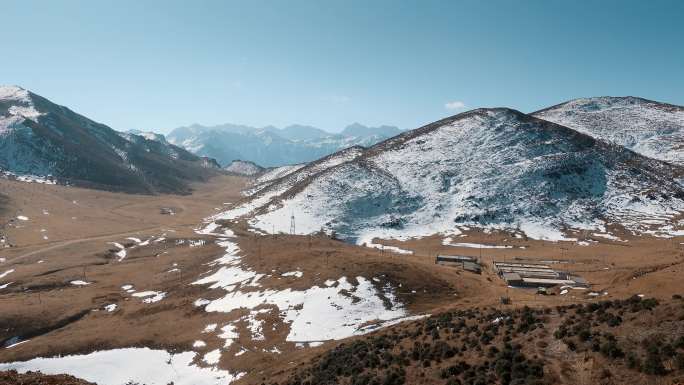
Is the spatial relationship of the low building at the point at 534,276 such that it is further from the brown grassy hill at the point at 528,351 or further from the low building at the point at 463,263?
the brown grassy hill at the point at 528,351

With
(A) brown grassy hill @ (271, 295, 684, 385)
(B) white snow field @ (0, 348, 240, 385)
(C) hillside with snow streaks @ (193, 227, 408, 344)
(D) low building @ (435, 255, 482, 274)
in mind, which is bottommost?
(B) white snow field @ (0, 348, 240, 385)

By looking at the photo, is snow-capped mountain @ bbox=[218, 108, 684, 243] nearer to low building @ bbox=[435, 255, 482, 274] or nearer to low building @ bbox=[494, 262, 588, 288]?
low building @ bbox=[435, 255, 482, 274]

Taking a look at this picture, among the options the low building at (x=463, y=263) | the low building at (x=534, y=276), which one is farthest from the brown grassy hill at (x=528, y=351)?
the low building at (x=463, y=263)

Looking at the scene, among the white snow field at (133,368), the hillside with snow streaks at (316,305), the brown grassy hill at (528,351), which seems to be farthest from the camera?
the hillside with snow streaks at (316,305)

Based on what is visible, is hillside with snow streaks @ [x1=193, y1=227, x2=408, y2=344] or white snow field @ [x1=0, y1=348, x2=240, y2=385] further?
hillside with snow streaks @ [x1=193, y1=227, x2=408, y2=344]

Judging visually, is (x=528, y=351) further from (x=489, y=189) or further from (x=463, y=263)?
(x=489, y=189)

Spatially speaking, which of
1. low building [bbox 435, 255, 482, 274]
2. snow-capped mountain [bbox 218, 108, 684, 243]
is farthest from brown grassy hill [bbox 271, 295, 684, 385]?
snow-capped mountain [bbox 218, 108, 684, 243]

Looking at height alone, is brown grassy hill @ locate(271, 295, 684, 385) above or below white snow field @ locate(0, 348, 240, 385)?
above

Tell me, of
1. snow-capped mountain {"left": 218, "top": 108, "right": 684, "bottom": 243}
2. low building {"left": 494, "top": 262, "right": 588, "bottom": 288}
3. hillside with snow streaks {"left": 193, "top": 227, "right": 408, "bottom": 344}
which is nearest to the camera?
hillside with snow streaks {"left": 193, "top": 227, "right": 408, "bottom": 344}
